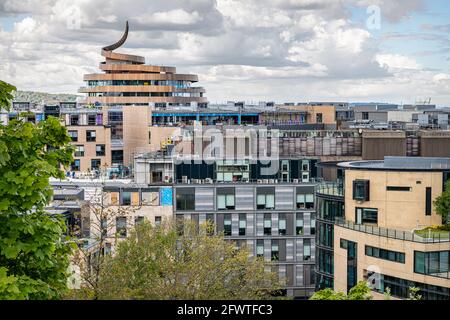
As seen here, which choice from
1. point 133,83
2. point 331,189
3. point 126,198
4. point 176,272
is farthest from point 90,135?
point 176,272

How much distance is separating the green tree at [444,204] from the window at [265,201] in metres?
27.8

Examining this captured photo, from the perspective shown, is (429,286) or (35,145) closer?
(35,145)

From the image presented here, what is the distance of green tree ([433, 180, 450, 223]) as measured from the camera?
133ft

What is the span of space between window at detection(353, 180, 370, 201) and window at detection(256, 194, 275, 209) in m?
24.8

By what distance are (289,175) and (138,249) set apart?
37.5m

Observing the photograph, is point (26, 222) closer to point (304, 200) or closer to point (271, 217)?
point (271, 217)

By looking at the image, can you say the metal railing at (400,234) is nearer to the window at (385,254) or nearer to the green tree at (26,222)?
the window at (385,254)

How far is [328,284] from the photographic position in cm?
4691

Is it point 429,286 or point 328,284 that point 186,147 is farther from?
point 429,286

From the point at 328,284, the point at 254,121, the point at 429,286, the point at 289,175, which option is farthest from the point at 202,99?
the point at 429,286

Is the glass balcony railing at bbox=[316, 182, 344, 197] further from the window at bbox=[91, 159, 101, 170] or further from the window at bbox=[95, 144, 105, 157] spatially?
the window at bbox=[95, 144, 105, 157]

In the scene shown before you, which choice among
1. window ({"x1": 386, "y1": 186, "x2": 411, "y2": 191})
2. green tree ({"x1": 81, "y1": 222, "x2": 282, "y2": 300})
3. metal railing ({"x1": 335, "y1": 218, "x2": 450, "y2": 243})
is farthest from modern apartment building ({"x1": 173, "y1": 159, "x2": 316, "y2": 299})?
green tree ({"x1": 81, "y1": 222, "x2": 282, "y2": 300})

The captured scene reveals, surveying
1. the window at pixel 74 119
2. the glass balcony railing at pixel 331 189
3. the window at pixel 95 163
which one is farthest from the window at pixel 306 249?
the window at pixel 74 119

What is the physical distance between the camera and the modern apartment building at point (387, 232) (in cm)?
3728
